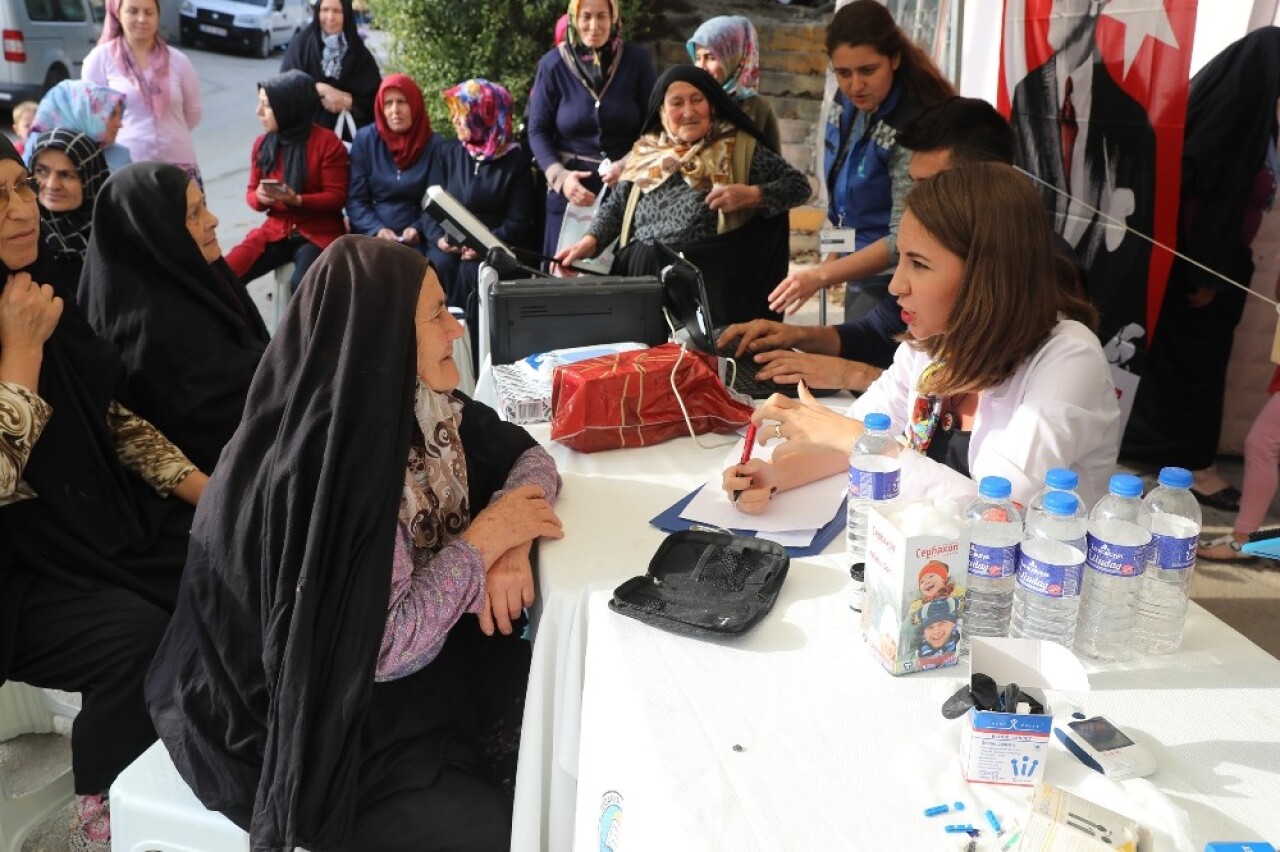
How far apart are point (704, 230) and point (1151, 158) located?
1391mm

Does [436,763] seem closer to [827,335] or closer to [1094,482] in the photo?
[1094,482]

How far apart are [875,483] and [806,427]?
1.29ft

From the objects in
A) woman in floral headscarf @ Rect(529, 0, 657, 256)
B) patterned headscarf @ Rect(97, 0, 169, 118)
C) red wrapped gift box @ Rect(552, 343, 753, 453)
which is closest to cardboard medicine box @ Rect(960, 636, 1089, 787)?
red wrapped gift box @ Rect(552, 343, 753, 453)

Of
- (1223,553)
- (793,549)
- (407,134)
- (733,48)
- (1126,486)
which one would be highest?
(733,48)

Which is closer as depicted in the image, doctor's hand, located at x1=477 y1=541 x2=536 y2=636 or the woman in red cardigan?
doctor's hand, located at x1=477 y1=541 x2=536 y2=636

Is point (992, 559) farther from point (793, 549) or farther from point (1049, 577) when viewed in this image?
point (793, 549)

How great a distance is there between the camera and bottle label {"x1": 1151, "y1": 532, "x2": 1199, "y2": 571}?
51.0 inches

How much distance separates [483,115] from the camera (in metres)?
4.78

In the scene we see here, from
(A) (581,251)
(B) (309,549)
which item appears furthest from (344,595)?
(A) (581,251)

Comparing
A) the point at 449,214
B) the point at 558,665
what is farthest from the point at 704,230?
the point at 558,665

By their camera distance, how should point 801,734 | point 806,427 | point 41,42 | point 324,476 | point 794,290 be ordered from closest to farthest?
point 801,734
point 324,476
point 806,427
point 794,290
point 41,42

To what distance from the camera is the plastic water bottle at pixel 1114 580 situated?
126cm

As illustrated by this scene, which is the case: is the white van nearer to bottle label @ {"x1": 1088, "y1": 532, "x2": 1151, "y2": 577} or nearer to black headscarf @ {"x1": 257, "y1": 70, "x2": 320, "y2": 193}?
black headscarf @ {"x1": 257, "y1": 70, "x2": 320, "y2": 193}

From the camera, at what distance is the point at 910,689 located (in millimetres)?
1238
